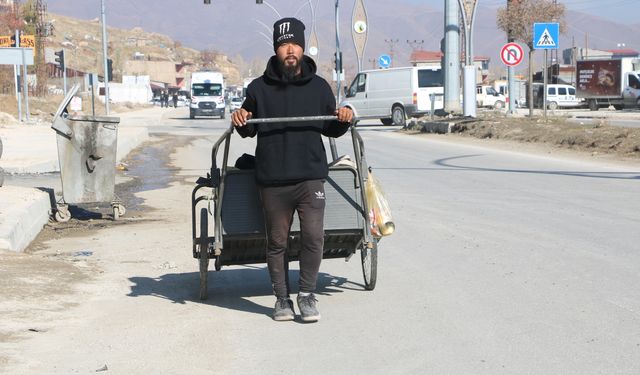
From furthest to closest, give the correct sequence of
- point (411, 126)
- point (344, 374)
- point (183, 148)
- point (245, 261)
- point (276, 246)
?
point (411, 126), point (183, 148), point (245, 261), point (276, 246), point (344, 374)

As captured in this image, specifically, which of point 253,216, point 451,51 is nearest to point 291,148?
point 253,216

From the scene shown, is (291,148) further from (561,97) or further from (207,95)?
(561,97)

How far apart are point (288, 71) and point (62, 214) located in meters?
6.71

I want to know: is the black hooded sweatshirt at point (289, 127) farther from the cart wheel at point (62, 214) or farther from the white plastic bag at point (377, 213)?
the cart wheel at point (62, 214)

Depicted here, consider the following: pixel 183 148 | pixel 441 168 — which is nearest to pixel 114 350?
pixel 441 168

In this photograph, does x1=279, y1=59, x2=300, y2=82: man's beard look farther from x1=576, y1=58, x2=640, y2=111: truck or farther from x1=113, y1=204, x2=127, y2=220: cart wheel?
x1=576, y1=58, x2=640, y2=111: truck

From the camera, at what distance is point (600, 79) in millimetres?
59719

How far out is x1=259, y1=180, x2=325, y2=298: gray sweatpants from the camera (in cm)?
643

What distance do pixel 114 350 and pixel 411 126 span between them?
3169cm

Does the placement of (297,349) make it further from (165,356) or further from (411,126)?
(411,126)

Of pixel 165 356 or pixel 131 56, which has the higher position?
pixel 131 56

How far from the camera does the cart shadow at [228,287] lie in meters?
7.23

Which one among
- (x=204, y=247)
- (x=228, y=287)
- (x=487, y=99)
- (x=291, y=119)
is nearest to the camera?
(x=291, y=119)

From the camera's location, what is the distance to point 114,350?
228 inches
